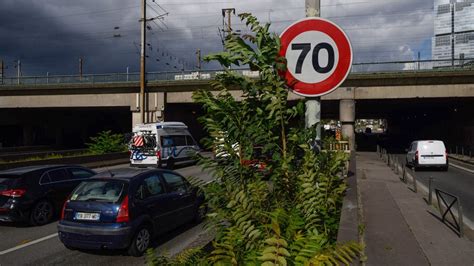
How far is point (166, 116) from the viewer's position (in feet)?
129

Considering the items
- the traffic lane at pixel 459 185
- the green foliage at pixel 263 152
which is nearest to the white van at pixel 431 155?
the traffic lane at pixel 459 185

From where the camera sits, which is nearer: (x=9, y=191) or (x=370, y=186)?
(x=9, y=191)

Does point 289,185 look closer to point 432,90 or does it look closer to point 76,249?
point 76,249

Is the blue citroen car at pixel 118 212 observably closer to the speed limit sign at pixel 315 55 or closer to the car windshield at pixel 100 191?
the car windshield at pixel 100 191

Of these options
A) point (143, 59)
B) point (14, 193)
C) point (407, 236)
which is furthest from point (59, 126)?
point (407, 236)

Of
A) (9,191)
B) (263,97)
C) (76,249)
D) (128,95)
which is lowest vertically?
(76,249)

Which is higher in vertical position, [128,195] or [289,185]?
[289,185]

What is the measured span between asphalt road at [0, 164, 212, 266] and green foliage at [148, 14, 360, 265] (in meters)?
4.36

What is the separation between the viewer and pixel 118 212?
776 cm

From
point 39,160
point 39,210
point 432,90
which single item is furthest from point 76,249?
point 432,90

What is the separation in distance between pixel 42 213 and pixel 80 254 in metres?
3.57

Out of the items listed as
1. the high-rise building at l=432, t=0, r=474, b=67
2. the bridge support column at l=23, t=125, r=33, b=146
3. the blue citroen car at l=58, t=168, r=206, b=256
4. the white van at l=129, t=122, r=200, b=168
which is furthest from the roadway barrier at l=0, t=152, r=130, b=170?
the high-rise building at l=432, t=0, r=474, b=67

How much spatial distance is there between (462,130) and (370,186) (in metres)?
27.8

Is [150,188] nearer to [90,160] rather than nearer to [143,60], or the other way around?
[90,160]
